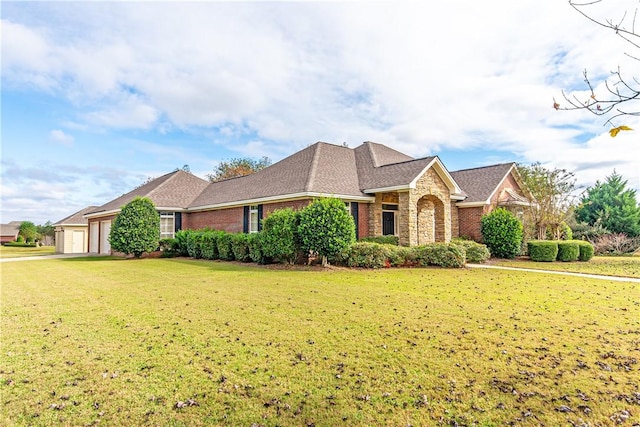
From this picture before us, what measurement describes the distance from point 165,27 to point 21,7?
344 cm

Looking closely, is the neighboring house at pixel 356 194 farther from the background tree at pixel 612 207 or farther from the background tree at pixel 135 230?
the background tree at pixel 612 207

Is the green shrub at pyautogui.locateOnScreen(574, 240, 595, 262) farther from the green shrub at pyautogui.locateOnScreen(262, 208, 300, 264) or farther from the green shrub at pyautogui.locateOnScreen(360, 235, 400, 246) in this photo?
the green shrub at pyautogui.locateOnScreen(262, 208, 300, 264)

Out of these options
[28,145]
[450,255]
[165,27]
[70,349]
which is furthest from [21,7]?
[450,255]

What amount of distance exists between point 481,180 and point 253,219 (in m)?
15.3

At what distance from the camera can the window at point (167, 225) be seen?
946 inches

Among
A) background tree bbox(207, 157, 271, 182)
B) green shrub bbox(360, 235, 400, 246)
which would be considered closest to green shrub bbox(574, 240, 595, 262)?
green shrub bbox(360, 235, 400, 246)

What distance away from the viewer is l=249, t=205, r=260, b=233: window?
20.2 metres

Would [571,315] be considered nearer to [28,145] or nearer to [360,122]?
[28,145]

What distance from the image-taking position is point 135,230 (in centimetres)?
2056

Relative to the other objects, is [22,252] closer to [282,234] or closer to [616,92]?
[282,234]

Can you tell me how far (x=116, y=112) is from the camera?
55.2ft

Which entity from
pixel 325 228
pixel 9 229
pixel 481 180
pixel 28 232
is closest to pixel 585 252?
pixel 481 180

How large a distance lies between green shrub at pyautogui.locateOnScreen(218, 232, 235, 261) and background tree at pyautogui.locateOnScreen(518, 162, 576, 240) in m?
18.1

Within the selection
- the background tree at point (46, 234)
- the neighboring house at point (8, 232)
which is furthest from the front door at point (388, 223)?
the neighboring house at point (8, 232)
